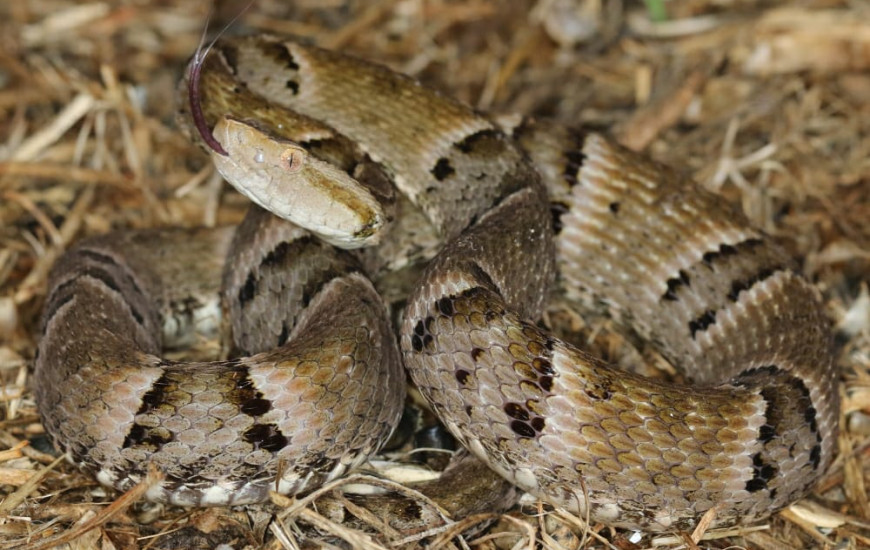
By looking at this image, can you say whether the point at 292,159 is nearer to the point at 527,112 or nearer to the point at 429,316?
the point at 429,316

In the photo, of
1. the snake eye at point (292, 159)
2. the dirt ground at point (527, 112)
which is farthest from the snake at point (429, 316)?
the dirt ground at point (527, 112)

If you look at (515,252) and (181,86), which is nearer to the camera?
(515,252)

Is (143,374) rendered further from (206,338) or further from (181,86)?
(181,86)

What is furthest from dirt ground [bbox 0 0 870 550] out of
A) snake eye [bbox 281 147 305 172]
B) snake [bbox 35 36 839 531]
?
snake eye [bbox 281 147 305 172]

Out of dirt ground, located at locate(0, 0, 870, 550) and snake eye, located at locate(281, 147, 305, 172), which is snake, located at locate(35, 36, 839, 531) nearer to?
snake eye, located at locate(281, 147, 305, 172)

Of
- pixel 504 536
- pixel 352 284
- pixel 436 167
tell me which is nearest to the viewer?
pixel 504 536

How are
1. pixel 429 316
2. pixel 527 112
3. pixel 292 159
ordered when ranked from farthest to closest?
pixel 527 112
pixel 292 159
pixel 429 316

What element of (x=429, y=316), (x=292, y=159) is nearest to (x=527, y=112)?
(x=292, y=159)

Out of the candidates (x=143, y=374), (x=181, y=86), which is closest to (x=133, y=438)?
(x=143, y=374)
